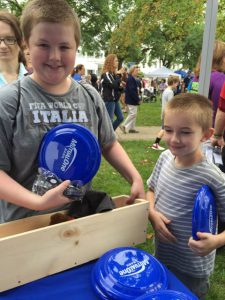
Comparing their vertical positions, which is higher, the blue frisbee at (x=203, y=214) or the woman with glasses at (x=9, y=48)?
the woman with glasses at (x=9, y=48)

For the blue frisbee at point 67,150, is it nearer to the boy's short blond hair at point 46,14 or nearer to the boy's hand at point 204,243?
the boy's short blond hair at point 46,14

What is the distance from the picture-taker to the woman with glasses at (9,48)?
9.12ft

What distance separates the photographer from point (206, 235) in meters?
1.40

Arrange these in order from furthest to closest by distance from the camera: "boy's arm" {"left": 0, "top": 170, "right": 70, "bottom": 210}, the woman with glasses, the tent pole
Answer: the tent pole
the woman with glasses
"boy's arm" {"left": 0, "top": 170, "right": 70, "bottom": 210}

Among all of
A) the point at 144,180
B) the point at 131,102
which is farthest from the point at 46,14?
the point at 131,102

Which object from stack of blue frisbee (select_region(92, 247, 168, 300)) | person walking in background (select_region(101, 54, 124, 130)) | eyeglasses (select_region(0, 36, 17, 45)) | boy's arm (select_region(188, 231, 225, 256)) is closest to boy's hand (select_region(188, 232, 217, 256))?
boy's arm (select_region(188, 231, 225, 256))

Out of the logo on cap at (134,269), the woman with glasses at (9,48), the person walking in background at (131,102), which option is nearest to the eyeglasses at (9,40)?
the woman with glasses at (9,48)

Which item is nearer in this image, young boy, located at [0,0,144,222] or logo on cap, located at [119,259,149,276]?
logo on cap, located at [119,259,149,276]

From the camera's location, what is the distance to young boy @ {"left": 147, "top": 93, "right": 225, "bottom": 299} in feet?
5.60

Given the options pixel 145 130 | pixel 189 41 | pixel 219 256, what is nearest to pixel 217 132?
pixel 219 256

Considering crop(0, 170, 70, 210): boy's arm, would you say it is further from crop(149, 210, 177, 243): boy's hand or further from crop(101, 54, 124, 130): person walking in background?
crop(101, 54, 124, 130): person walking in background

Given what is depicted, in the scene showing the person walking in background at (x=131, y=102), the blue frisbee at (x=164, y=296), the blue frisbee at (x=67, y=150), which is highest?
the blue frisbee at (x=67, y=150)

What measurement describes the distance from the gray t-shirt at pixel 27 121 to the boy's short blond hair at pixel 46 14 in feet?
0.78

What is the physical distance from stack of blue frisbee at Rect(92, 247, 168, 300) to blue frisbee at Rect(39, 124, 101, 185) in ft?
1.15
